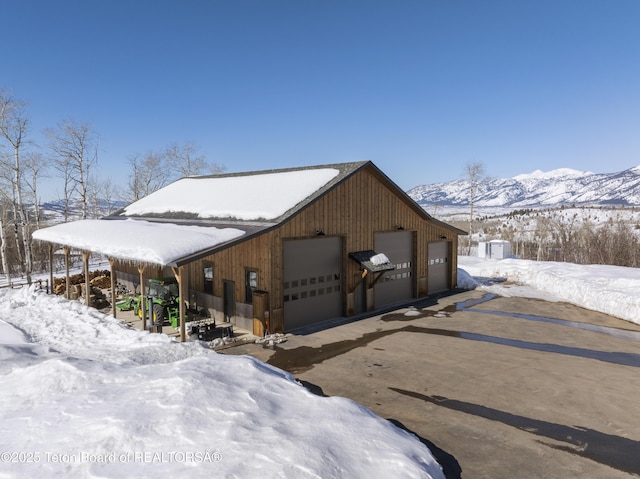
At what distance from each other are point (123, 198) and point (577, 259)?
4845 centimetres

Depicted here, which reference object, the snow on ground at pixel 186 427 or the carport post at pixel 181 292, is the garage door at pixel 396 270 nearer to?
the carport post at pixel 181 292

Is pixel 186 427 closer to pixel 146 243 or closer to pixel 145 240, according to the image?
pixel 146 243

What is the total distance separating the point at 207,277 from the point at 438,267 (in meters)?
13.0

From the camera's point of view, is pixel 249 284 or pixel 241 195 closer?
pixel 249 284

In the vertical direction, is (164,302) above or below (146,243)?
below

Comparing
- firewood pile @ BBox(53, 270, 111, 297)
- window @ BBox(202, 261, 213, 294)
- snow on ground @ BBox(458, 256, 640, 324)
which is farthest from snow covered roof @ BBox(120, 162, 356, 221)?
snow on ground @ BBox(458, 256, 640, 324)

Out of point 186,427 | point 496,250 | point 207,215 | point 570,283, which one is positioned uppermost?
point 207,215

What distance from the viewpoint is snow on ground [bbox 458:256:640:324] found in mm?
17716

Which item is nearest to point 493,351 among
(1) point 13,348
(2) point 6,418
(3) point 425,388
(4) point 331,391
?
(3) point 425,388

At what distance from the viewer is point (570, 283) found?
814 inches

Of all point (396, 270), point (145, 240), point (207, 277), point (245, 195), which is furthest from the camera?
point (396, 270)

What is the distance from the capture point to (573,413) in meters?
8.73

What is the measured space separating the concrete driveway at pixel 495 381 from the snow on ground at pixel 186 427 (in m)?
1.59

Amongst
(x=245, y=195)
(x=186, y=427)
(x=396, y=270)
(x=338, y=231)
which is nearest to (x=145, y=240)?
Answer: (x=245, y=195)
